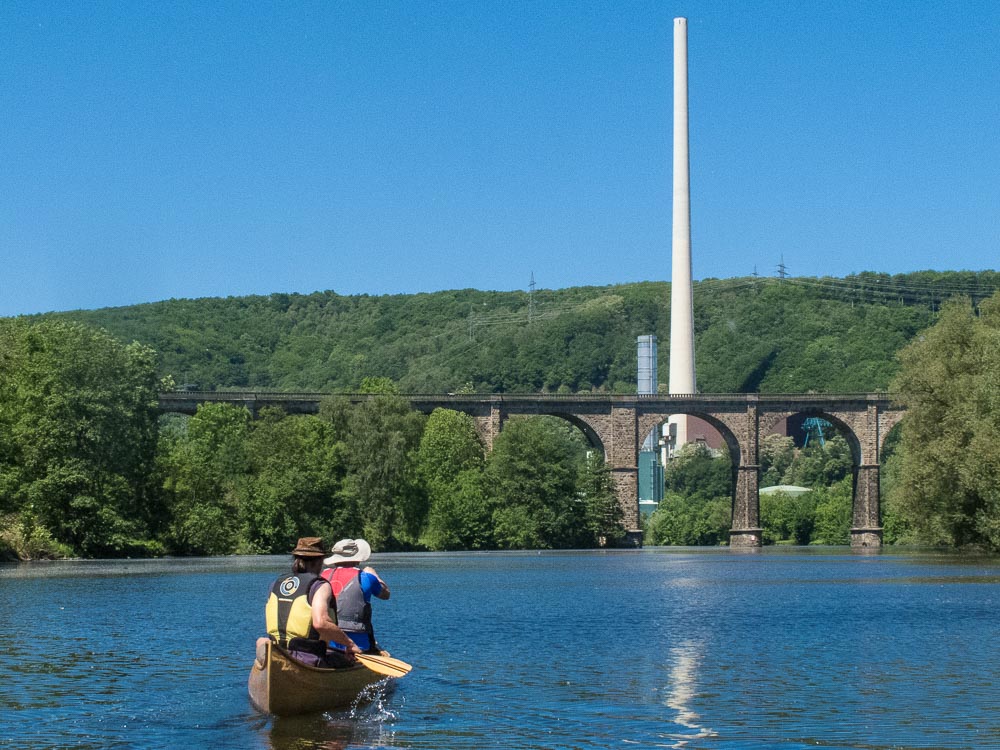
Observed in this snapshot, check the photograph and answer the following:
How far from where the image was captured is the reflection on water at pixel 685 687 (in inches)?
611

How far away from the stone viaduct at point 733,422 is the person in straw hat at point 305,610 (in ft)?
251

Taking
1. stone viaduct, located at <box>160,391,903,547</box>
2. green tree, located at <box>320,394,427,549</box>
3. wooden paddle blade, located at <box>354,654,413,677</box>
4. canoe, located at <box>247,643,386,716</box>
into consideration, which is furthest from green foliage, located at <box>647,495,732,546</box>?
canoe, located at <box>247,643,386,716</box>

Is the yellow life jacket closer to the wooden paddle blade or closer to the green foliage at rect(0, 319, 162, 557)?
the wooden paddle blade

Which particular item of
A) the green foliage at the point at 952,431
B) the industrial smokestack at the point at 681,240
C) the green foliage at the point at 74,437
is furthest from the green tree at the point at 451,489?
the green foliage at the point at 952,431

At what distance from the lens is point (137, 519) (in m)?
57.6

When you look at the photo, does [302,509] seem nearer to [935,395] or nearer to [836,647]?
[935,395]

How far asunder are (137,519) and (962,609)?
35149 mm

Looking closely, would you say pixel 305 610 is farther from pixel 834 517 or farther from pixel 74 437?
pixel 834 517

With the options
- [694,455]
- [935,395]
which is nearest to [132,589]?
[935,395]

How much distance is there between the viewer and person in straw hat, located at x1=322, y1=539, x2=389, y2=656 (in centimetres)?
1722

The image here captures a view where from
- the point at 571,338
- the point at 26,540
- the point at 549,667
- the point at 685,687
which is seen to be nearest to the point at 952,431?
the point at 26,540

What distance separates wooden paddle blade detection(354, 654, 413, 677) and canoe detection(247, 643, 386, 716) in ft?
0.31

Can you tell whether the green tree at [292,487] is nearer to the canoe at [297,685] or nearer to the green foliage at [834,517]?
the green foliage at [834,517]

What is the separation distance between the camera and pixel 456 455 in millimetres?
85375
